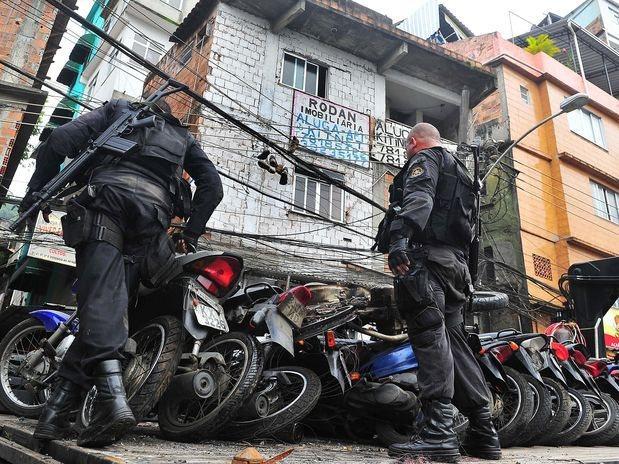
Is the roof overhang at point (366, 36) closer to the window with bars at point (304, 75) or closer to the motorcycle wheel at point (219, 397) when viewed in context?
the window with bars at point (304, 75)

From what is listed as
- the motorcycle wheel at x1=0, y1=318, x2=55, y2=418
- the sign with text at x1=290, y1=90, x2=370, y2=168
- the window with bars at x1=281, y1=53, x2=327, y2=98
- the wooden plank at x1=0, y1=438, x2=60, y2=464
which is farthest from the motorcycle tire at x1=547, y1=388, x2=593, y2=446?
the window with bars at x1=281, y1=53, x2=327, y2=98

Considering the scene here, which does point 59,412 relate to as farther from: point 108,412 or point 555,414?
point 555,414

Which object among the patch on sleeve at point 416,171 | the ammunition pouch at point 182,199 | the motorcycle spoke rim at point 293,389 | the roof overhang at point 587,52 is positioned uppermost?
the roof overhang at point 587,52

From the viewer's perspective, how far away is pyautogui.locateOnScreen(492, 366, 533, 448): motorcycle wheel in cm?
361

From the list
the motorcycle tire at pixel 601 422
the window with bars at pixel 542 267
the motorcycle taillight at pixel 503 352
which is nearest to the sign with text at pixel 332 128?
the window with bars at pixel 542 267

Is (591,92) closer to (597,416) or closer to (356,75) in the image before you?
(356,75)

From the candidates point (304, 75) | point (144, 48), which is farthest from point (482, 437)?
point (144, 48)

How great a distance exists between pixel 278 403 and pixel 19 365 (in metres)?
2.11

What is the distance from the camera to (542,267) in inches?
569

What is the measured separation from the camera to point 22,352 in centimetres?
373

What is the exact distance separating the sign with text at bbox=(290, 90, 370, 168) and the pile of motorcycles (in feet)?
26.4

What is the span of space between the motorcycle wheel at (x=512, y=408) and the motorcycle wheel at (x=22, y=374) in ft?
10.9

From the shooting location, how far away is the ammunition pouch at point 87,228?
7.27 ft

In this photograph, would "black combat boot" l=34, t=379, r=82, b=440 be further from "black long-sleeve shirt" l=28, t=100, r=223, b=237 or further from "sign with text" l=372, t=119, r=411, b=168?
"sign with text" l=372, t=119, r=411, b=168
